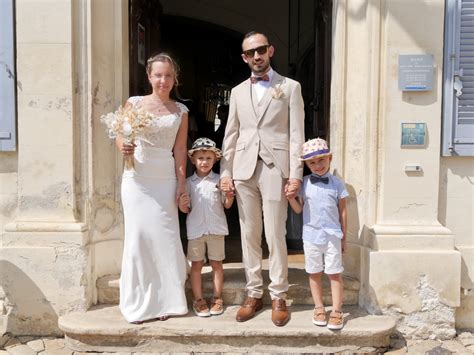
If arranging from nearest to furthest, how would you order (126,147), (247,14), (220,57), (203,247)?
(126,147)
(203,247)
(247,14)
(220,57)

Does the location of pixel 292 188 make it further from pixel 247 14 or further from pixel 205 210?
pixel 247 14

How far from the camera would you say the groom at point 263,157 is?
3.61 m

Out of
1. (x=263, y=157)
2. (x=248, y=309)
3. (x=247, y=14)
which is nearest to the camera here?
(x=263, y=157)

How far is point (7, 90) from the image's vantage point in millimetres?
3957

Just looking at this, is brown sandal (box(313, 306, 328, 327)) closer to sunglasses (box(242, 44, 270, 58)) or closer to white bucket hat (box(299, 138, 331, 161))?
white bucket hat (box(299, 138, 331, 161))

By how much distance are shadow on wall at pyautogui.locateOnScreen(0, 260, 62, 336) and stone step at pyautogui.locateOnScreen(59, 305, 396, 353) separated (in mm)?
328

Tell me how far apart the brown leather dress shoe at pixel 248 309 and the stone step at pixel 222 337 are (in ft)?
0.16

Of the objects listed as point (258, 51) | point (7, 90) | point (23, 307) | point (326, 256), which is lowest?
point (23, 307)

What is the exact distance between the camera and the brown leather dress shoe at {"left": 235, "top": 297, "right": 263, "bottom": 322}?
12.1ft

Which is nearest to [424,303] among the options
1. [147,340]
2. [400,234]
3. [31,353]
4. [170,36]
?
[400,234]

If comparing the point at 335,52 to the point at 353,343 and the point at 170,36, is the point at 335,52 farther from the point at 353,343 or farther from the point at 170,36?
the point at 170,36

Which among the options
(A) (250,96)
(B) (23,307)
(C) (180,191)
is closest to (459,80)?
(A) (250,96)

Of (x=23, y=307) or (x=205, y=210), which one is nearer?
(x=205, y=210)

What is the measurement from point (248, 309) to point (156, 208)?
1008mm
